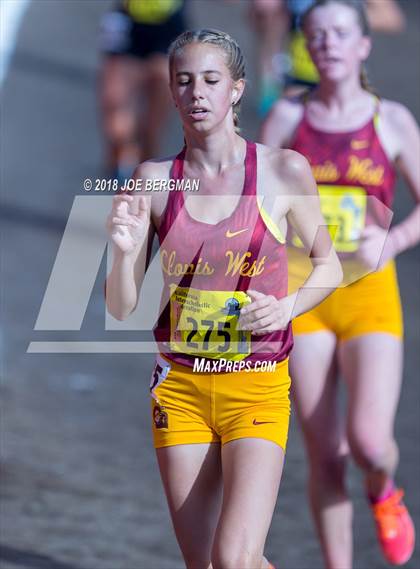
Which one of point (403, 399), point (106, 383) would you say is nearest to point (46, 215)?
point (106, 383)

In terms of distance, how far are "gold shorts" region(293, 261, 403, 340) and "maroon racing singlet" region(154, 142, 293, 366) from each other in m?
1.12

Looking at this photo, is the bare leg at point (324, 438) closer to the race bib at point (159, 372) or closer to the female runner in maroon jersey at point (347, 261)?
the female runner in maroon jersey at point (347, 261)

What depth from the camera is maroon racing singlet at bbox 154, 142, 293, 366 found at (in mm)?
4035

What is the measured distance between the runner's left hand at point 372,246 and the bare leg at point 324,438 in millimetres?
332

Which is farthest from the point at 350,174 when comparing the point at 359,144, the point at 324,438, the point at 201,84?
the point at 201,84

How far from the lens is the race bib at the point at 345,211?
521cm

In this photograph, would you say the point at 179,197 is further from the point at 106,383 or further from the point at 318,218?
the point at 106,383

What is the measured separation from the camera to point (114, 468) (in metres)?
6.68

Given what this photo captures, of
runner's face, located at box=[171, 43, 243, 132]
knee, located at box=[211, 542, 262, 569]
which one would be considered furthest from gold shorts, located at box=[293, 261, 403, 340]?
runner's face, located at box=[171, 43, 243, 132]

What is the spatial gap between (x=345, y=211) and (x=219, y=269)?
1.30 metres

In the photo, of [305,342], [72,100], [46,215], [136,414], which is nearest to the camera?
[305,342]

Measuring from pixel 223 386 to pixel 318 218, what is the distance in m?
0.56

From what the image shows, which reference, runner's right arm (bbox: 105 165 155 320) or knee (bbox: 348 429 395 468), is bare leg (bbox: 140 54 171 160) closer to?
knee (bbox: 348 429 395 468)

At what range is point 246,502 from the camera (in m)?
4.03
